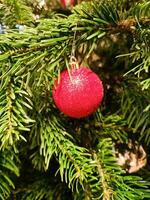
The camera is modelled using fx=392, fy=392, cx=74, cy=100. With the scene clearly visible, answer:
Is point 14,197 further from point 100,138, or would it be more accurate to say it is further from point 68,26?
point 68,26

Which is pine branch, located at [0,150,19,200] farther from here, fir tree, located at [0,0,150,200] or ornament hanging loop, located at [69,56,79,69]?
ornament hanging loop, located at [69,56,79,69]

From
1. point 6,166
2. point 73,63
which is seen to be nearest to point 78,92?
point 73,63

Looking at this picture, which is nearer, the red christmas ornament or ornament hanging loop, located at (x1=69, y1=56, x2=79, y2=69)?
ornament hanging loop, located at (x1=69, y1=56, x2=79, y2=69)

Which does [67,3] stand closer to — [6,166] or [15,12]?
[15,12]

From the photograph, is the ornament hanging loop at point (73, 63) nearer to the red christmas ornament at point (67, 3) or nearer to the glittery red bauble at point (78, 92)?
the glittery red bauble at point (78, 92)

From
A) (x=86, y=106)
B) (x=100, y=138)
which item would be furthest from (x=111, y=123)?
(x=86, y=106)

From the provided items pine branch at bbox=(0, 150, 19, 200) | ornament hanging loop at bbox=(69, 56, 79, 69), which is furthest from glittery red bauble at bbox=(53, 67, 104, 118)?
pine branch at bbox=(0, 150, 19, 200)
